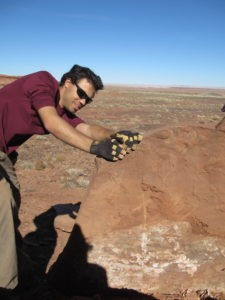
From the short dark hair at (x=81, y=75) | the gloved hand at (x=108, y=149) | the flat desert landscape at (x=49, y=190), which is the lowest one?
the flat desert landscape at (x=49, y=190)

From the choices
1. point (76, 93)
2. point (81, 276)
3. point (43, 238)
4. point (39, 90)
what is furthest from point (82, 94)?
point (43, 238)

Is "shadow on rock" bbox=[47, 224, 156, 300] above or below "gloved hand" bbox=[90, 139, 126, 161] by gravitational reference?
below

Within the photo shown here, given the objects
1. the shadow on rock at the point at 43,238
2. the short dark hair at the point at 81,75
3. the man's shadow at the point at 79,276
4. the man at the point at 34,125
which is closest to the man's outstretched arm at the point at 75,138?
the man at the point at 34,125

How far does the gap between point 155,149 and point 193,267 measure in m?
1.29

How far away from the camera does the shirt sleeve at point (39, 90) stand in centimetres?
355

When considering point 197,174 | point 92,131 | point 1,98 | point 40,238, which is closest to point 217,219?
point 197,174

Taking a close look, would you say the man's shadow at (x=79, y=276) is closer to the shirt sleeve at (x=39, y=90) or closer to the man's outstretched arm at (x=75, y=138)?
the man's outstretched arm at (x=75, y=138)

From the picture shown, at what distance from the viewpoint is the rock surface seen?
4.04 meters

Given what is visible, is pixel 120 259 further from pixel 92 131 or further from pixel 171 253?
pixel 92 131

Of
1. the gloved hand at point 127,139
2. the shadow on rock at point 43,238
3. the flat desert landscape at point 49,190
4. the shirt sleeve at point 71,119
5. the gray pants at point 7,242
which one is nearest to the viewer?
the gray pants at point 7,242

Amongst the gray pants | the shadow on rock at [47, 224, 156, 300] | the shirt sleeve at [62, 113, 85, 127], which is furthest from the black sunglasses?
the shadow on rock at [47, 224, 156, 300]

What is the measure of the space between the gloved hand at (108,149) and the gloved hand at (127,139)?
0.10 meters

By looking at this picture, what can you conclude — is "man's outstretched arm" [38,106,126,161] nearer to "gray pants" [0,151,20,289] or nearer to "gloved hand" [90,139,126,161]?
"gloved hand" [90,139,126,161]

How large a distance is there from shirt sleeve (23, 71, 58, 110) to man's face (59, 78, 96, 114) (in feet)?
1.08
